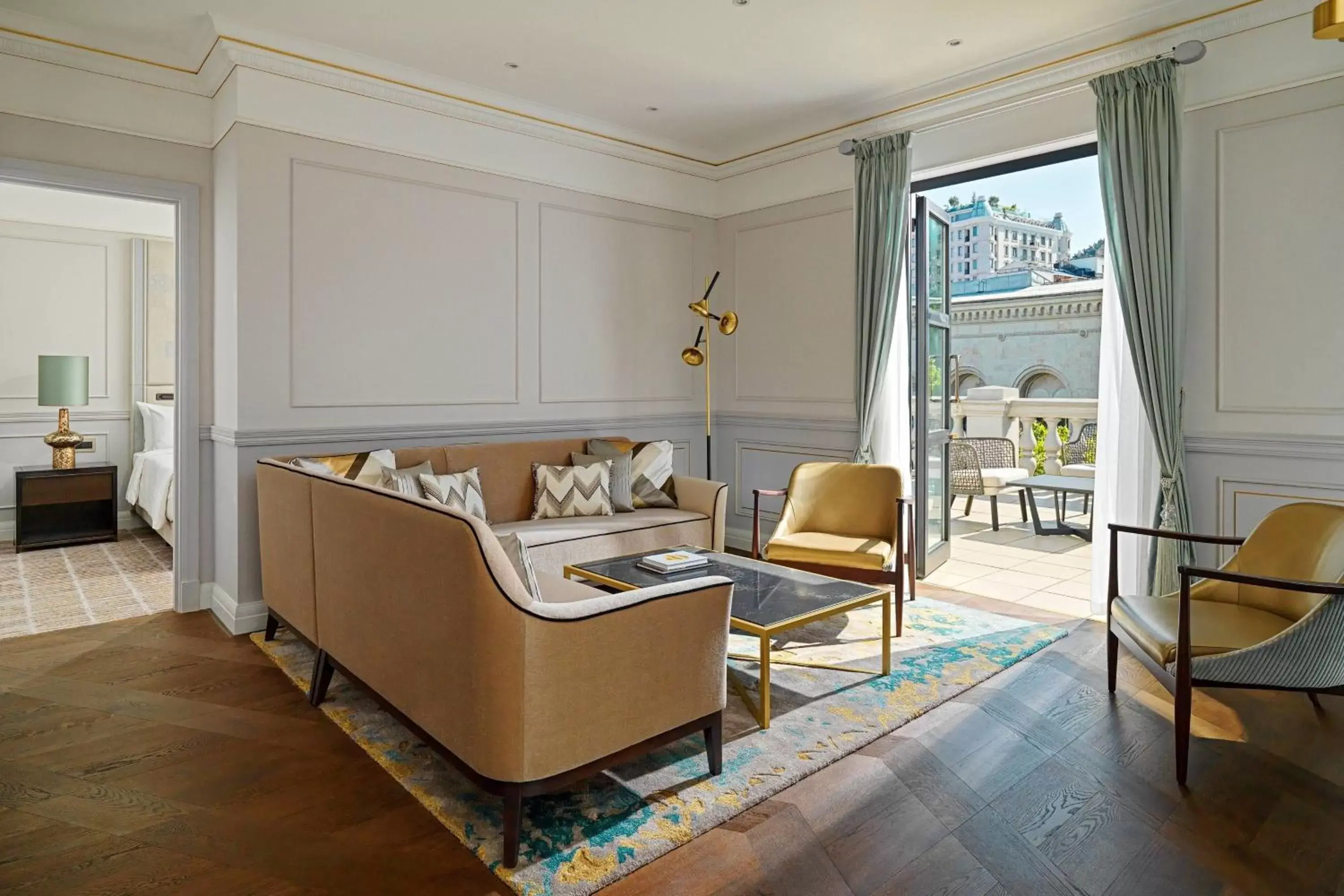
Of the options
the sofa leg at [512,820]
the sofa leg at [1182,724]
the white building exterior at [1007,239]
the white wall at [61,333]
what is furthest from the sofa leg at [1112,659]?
the white building exterior at [1007,239]

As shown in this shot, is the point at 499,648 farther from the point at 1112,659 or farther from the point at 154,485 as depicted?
the point at 154,485

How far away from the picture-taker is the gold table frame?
8.73 ft

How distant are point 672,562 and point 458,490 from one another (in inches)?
50.8

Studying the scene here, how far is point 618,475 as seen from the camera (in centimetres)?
467

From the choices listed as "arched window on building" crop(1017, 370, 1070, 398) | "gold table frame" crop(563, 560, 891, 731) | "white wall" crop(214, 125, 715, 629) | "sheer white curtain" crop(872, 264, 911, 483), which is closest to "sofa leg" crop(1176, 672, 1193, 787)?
"gold table frame" crop(563, 560, 891, 731)

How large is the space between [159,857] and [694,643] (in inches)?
56.1

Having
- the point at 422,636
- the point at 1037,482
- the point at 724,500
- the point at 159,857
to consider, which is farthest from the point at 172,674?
the point at 1037,482

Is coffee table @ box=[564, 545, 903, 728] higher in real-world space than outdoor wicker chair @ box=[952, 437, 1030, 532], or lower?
lower

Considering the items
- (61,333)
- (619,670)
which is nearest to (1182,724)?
(619,670)

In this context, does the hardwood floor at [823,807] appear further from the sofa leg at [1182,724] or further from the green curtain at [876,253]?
the green curtain at [876,253]

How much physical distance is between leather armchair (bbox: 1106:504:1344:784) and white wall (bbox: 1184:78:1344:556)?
75 cm

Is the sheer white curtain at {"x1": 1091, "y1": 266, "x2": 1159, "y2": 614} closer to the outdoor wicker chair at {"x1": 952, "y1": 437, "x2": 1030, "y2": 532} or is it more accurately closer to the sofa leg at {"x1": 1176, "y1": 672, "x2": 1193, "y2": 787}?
the sofa leg at {"x1": 1176, "y1": 672, "x2": 1193, "y2": 787}

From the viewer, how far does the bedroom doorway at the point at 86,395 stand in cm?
521

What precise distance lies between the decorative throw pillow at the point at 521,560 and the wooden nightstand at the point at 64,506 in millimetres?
4990
